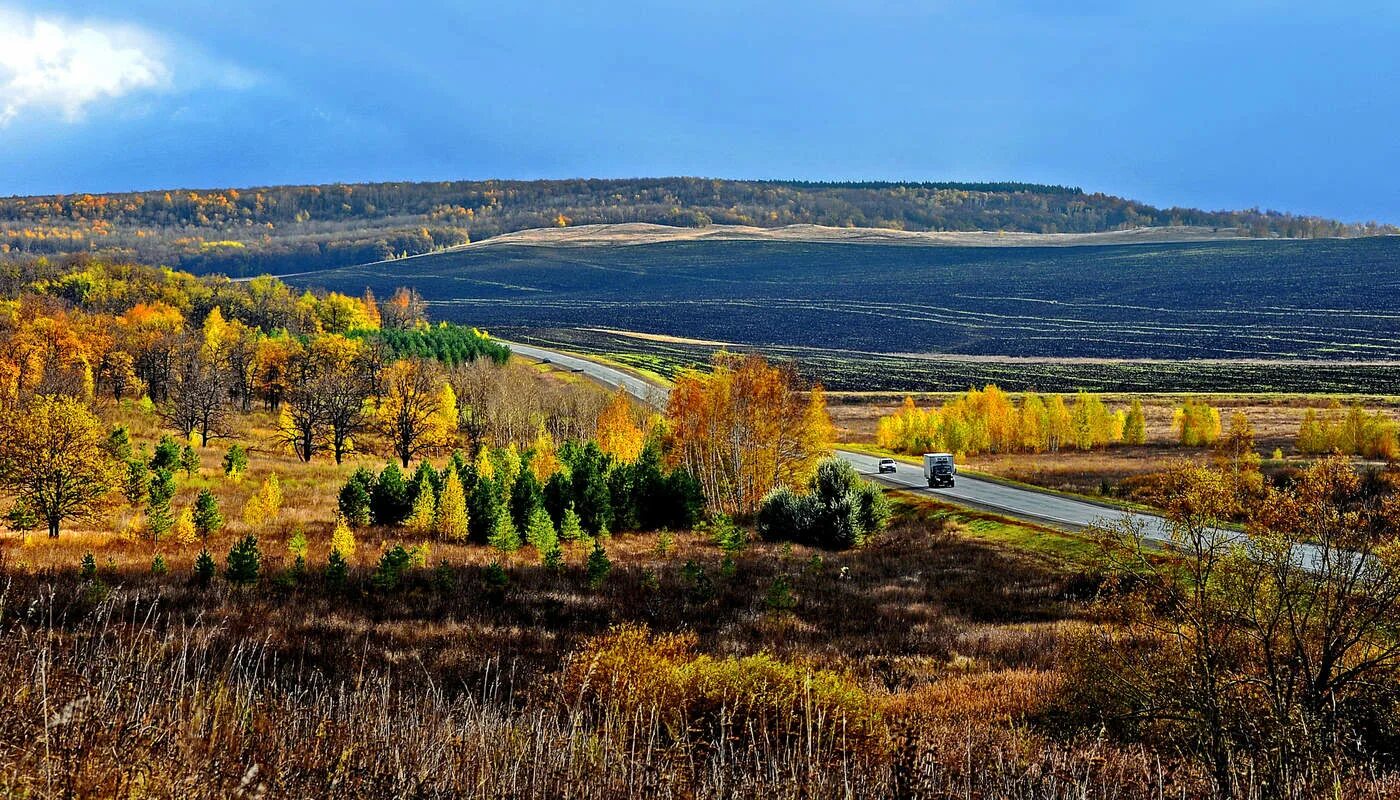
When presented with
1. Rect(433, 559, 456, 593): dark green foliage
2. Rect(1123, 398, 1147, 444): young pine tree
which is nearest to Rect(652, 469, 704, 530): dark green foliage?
Rect(433, 559, 456, 593): dark green foliage

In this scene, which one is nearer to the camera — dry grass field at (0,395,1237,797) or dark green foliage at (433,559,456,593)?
dry grass field at (0,395,1237,797)

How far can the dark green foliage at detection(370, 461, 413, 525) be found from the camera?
1614 inches

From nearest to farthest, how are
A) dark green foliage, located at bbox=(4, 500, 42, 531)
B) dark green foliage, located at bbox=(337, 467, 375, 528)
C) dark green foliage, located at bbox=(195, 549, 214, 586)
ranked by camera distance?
1. dark green foliage, located at bbox=(195, 549, 214, 586)
2. dark green foliage, located at bbox=(4, 500, 42, 531)
3. dark green foliage, located at bbox=(337, 467, 375, 528)

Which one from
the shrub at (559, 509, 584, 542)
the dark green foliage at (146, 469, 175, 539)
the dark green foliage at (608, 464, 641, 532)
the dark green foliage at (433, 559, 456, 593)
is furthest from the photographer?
the dark green foliage at (608, 464, 641, 532)

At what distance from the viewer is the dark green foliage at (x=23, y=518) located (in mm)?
33906

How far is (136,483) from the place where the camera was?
43.0m

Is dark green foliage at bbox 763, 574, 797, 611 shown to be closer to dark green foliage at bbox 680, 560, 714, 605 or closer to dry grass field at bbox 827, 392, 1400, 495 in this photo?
dark green foliage at bbox 680, 560, 714, 605

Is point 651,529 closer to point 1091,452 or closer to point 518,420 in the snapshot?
point 518,420

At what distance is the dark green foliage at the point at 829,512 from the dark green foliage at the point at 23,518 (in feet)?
91.7

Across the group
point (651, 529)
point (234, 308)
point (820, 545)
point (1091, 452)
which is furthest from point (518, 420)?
point (234, 308)

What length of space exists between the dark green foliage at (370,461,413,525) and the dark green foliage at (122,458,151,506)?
33.8ft

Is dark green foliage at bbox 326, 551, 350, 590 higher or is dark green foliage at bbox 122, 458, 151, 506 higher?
dark green foliage at bbox 326, 551, 350, 590

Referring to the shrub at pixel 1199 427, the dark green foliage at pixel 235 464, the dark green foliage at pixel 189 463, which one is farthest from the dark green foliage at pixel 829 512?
the shrub at pixel 1199 427

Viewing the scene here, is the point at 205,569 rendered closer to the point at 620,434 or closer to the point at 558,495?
the point at 558,495
